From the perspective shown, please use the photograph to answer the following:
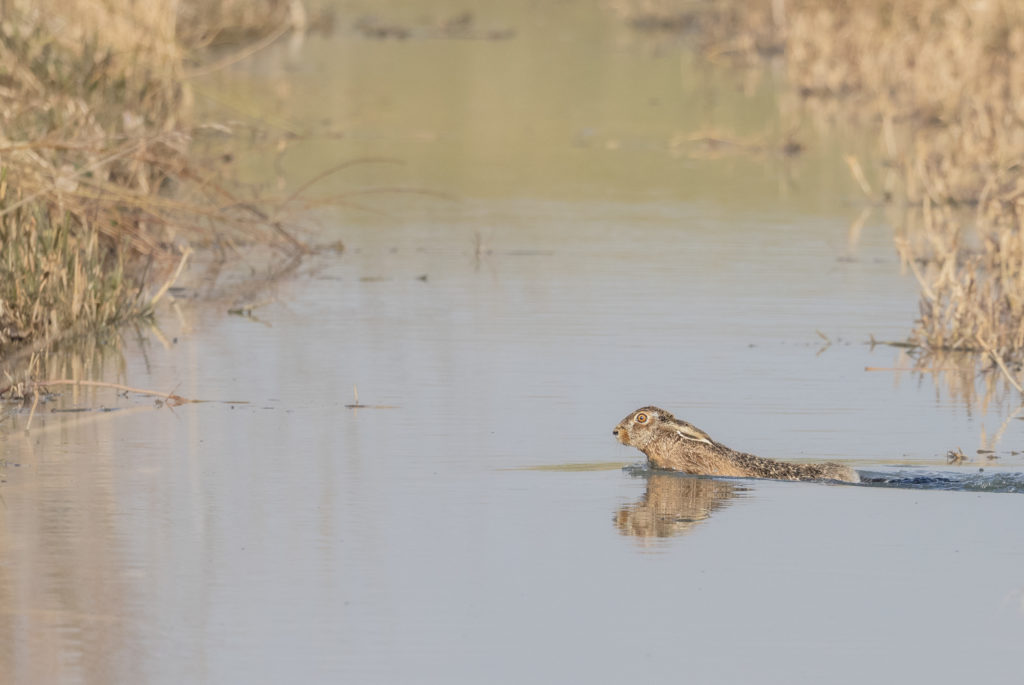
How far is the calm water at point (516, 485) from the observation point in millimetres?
6062

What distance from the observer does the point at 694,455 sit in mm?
8477

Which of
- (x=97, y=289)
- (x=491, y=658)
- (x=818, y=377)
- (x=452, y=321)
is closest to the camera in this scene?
(x=491, y=658)

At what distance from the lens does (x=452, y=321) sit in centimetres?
1243

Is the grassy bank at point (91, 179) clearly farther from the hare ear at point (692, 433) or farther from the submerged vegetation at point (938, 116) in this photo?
the submerged vegetation at point (938, 116)

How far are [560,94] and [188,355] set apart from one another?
17998 mm

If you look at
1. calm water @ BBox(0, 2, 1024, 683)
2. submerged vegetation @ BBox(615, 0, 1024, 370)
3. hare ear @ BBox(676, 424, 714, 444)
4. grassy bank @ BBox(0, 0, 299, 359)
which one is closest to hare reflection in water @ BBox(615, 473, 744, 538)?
calm water @ BBox(0, 2, 1024, 683)

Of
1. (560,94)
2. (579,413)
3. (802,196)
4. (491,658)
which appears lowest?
(491,658)

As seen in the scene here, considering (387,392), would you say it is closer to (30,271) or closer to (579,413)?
(579,413)

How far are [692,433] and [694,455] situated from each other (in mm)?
109

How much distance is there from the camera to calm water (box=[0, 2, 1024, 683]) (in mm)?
6062

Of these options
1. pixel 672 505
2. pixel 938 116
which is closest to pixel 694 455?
pixel 672 505

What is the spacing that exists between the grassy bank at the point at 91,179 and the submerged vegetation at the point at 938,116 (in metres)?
3.93

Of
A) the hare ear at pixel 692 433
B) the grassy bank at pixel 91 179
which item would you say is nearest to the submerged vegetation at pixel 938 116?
the hare ear at pixel 692 433

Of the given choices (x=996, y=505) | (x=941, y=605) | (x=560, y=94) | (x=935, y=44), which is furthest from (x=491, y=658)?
(x=560, y=94)
